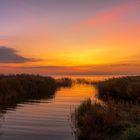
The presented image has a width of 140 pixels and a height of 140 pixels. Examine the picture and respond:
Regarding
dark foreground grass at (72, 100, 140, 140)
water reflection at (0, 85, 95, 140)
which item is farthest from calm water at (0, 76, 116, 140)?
dark foreground grass at (72, 100, 140, 140)

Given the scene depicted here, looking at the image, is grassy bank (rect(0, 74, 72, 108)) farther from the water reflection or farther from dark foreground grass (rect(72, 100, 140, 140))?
dark foreground grass (rect(72, 100, 140, 140))

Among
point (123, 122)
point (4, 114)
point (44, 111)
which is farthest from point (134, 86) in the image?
point (123, 122)

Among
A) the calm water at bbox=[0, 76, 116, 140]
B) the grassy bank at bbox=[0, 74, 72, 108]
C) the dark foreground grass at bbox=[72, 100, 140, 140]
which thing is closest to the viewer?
the dark foreground grass at bbox=[72, 100, 140, 140]

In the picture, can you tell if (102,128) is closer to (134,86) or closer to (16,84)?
(134,86)

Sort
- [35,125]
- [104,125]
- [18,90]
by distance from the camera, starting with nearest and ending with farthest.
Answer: [104,125], [35,125], [18,90]

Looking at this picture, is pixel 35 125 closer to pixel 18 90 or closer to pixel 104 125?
pixel 104 125

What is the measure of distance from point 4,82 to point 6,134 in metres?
25.4

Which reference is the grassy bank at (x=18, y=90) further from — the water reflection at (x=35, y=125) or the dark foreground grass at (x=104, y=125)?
the dark foreground grass at (x=104, y=125)

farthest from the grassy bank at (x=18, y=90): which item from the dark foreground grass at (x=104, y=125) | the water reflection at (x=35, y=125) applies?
the dark foreground grass at (x=104, y=125)

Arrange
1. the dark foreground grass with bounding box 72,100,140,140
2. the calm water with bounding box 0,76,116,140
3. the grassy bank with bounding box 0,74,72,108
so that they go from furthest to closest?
the grassy bank with bounding box 0,74,72,108 < the calm water with bounding box 0,76,116,140 < the dark foreground grass with bounding box 72,100,140,140

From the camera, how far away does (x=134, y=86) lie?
41.2 metres

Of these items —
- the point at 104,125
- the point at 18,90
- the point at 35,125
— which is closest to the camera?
the point at 104,125

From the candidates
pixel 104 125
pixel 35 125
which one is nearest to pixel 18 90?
pixel 35 125

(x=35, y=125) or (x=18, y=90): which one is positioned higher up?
(x=18, y=90)
